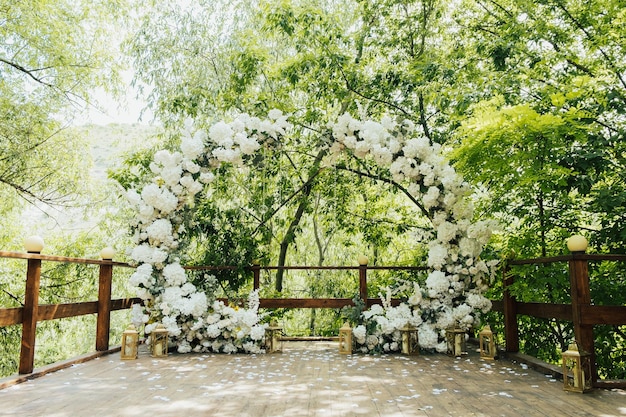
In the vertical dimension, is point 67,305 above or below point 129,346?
above

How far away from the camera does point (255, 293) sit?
586cm

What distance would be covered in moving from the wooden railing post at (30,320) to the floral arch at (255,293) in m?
1.49

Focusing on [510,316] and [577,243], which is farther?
[510,316]

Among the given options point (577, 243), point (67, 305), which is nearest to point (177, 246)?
point (67, 305)

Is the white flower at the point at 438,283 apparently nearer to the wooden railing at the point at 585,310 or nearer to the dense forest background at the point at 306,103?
the dense forest background at the point at 306,103

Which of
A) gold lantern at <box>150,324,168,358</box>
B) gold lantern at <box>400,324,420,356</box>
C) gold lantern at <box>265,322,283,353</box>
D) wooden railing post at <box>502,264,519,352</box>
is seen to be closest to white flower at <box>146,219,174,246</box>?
gold lantern at <box>150,324,168,358</box>

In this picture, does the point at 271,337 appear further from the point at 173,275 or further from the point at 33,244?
the point at 33,244

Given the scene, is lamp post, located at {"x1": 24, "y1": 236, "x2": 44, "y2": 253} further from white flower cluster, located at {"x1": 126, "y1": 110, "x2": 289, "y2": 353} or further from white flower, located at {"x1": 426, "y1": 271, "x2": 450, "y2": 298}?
white flower, located at {"x1": 426, "y1": 271, "x2": 450, "y2": 298}

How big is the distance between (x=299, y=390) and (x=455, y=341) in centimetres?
235

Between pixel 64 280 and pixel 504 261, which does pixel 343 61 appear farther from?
pixel 64 280

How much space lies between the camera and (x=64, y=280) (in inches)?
364

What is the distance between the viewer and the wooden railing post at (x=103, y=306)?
5.25 m

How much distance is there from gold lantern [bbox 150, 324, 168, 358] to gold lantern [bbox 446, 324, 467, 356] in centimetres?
295

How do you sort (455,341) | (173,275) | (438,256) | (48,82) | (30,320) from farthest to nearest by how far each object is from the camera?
(48,82)
(438,256)
(173,275)
(455,341)
(30,320)
